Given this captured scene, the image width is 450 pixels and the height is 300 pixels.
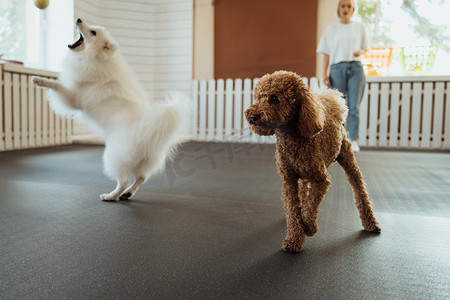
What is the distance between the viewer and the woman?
4027mm

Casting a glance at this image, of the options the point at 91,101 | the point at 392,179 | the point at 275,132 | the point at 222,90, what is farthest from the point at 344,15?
the point at 275,132

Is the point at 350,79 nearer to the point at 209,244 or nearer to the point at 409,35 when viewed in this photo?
the point at 409,35

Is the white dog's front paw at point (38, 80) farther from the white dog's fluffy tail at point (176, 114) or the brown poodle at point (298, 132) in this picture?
the brown poodle at point (298, 132)

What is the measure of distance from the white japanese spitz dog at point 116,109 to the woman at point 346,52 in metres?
2.63

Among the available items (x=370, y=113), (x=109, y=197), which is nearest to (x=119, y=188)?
(x=109, y=197)

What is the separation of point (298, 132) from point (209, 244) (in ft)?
1.78

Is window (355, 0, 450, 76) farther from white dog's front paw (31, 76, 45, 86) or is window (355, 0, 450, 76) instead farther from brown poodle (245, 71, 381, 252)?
white dog's front paw (31, 76, 45, 86)

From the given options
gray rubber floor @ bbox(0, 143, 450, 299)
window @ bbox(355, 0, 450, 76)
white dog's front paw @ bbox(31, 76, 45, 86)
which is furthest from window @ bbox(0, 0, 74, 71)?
window @ bbox(355, 0, 450, 76)

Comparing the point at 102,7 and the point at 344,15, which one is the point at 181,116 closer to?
the point at 344,15

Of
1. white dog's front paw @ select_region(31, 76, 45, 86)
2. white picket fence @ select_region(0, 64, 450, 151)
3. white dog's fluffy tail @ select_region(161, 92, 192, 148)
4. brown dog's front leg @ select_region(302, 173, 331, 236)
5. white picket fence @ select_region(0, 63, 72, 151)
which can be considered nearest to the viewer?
brown dog's front leg @ select_region(302, 173, 331, 236)

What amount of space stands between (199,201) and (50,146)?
3886mm

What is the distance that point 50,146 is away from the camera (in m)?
5.20

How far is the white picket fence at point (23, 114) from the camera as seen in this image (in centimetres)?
442

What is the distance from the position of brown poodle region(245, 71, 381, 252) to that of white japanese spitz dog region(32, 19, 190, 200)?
792 millimetres
